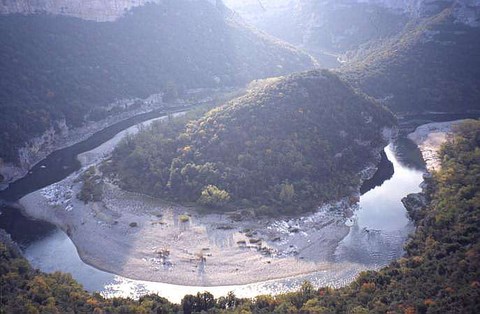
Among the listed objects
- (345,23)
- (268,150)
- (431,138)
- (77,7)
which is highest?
(345,23)

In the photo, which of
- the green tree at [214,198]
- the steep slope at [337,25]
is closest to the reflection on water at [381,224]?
the green tree at [214,198]

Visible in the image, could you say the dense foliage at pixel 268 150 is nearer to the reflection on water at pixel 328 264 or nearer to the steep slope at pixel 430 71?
the reflection on water at pixel 328 264

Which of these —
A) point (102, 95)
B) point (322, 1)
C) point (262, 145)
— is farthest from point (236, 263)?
point (322, 1)

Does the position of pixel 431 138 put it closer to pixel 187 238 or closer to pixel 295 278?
pixel 295 278

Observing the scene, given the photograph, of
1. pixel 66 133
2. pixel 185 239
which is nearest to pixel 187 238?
pixel 185 239

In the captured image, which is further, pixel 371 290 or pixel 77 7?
pixel 77 7

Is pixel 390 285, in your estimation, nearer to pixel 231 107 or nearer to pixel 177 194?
pixel 177 194

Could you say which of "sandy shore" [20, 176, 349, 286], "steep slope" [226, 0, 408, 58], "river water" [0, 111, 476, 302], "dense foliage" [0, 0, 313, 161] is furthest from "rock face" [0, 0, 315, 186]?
"steep slope" [226, 0, 408, 58]

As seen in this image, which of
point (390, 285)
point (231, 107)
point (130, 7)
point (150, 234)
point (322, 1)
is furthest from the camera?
point (322, 1)
